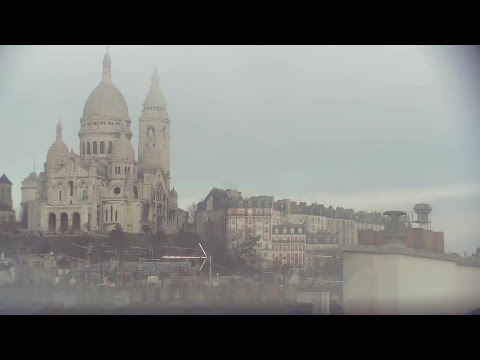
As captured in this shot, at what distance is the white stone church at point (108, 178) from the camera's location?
11.2 metres

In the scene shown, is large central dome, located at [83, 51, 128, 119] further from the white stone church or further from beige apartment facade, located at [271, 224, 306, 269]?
beige apartment facade, located at [271, 224, 306, 269]

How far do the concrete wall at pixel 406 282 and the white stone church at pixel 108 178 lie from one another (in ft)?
7.18

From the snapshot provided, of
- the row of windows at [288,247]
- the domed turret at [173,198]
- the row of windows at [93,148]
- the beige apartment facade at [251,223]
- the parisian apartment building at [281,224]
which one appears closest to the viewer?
the parisian apartment building at [281,224]

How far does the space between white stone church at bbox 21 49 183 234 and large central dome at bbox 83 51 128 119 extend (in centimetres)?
1

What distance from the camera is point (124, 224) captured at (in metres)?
11.3

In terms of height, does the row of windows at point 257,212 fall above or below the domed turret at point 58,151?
below

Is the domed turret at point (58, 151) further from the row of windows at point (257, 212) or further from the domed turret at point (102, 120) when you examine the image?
the row of windows at point (257, 212)

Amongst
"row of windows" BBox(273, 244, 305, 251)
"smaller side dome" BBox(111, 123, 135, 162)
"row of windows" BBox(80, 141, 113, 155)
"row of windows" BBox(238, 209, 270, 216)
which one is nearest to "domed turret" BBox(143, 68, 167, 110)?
"smaller side dome" BBox(111, 123, 135, 162)

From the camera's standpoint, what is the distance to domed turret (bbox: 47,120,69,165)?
1096 centimetres

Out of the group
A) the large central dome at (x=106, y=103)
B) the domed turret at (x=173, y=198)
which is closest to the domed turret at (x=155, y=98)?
the large central dome at (x=106, y=103)
